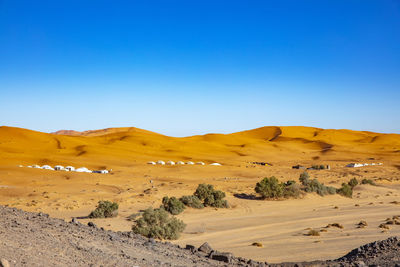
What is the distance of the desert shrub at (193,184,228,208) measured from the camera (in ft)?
65.2

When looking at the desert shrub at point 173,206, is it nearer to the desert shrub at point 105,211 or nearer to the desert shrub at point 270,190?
the desert shrub at point 105,211

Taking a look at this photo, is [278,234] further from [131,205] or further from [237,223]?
[131,205]

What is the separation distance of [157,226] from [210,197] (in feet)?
25.4

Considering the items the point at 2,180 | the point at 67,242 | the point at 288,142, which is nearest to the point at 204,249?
the point at 67,242

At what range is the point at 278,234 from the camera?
13.8 metres

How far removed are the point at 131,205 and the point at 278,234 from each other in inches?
343

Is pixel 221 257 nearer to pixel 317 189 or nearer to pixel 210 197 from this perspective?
pixel 210 197

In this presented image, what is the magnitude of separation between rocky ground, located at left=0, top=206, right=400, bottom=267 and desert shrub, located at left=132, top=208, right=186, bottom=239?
3027 millimetres

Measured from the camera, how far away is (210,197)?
Result: 20.0m

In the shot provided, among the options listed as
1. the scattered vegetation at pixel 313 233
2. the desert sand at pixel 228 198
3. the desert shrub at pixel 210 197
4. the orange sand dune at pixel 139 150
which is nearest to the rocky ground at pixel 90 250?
the desert sand at pixel 228 198

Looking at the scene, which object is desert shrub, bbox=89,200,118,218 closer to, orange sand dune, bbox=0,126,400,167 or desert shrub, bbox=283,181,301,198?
desert shrub, bbox=283,181,301,198

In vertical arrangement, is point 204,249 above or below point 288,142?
below

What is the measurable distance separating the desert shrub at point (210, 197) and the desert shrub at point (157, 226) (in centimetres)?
665

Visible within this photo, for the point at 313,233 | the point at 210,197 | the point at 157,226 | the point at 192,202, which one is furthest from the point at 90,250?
the point at 210,197
